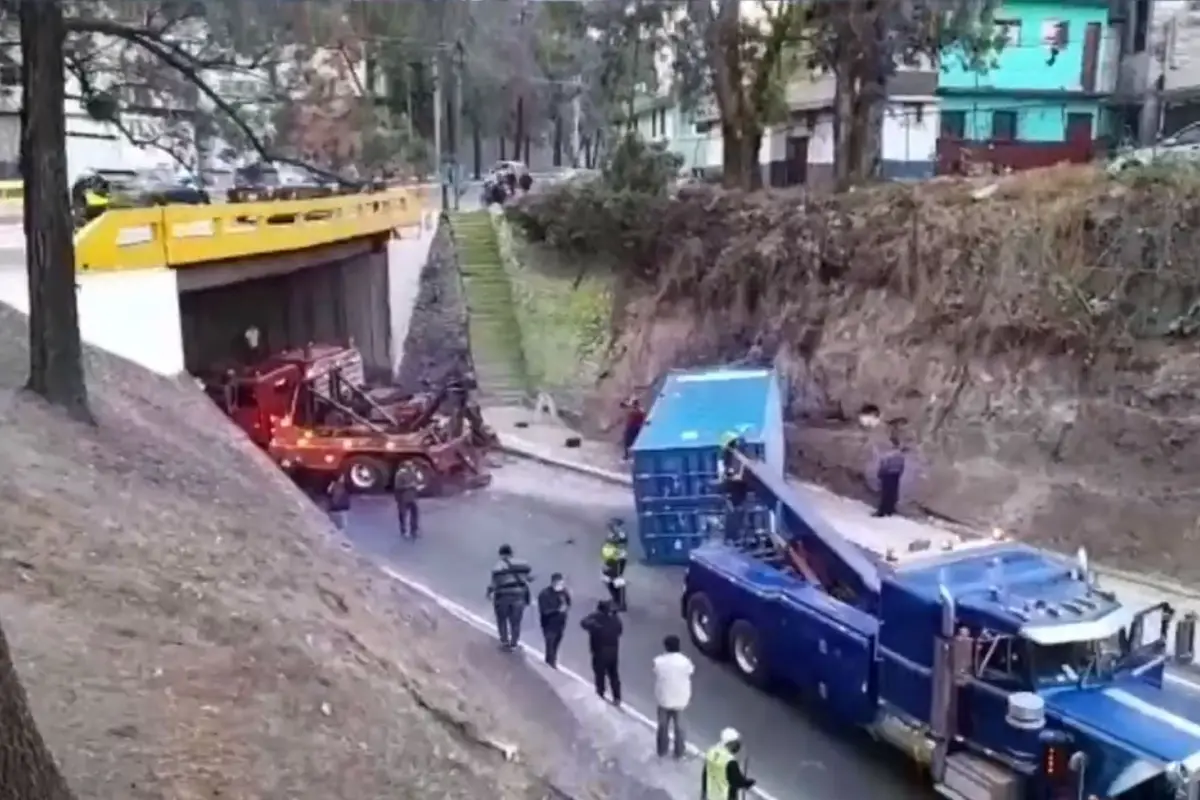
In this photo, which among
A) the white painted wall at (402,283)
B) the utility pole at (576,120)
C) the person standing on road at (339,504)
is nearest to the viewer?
the person standing on road at (339,504)

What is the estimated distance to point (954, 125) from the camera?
2762 centimetres

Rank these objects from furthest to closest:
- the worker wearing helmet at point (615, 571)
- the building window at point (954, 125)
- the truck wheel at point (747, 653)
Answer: the building window at point (954, 125), the worker wearing helmet at point (615, 571), the truck wheel at point (747, 653)

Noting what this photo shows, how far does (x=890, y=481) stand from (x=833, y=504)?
1248 mm

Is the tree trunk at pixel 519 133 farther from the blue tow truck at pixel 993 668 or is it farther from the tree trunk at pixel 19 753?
the tree trunk at pixel 19 753

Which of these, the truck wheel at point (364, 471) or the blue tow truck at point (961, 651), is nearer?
the blue tow truck at point (961, 651)

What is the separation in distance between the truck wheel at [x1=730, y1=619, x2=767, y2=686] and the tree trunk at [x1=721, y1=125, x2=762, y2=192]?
16.0 metres

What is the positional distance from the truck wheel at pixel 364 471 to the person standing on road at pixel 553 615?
7614 millimetres

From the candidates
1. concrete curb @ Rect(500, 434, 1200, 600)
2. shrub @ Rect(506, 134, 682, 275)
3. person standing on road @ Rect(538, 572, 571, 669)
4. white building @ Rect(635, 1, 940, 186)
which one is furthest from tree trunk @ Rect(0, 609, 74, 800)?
shrub @ Rect(506, 134, 682, 275)

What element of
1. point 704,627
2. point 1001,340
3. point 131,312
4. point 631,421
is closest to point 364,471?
point 131,312

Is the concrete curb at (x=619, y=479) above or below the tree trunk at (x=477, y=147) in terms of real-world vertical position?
below

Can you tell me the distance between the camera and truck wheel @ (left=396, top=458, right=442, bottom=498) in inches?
765

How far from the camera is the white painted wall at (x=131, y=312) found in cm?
1766

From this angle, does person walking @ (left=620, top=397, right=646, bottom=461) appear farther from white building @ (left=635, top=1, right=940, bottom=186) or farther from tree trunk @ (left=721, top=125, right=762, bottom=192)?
white building @ (left=635, top=1, right=940, bottom=186)

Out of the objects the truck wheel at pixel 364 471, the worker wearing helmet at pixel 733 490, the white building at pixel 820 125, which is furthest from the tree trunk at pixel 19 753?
the white building at pixel 820 125
